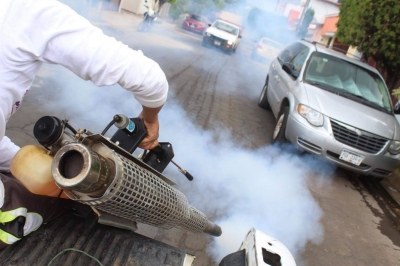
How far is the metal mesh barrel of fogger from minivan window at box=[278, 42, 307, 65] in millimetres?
6157

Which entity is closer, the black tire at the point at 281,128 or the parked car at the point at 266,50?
the black tire at the point at 281,128

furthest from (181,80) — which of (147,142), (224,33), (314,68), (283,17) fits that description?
(283,17)

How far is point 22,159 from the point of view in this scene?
1166mm

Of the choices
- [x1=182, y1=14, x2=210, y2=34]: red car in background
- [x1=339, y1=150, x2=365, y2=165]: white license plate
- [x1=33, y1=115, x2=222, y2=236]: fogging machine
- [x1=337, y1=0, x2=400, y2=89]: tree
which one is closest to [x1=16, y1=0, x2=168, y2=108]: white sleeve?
[x1=33, y1=115, x2=222, y2=236]: fogging machine

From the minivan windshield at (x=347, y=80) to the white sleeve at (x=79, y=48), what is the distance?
16.0 feet

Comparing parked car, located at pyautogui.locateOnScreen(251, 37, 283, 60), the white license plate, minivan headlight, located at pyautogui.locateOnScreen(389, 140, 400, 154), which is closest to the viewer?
the white license plate

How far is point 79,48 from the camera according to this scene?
118 centimetres

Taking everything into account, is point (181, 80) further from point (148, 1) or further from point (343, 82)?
point (148, 1)

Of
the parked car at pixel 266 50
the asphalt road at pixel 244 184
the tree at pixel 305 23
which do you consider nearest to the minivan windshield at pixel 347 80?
the asphalt road at pixel 244 184

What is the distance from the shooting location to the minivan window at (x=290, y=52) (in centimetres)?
688

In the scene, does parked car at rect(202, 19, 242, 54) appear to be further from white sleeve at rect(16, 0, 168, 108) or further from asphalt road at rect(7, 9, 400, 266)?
white sleeve at rect(16, 0, 168, 108)

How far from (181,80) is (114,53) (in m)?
7.11

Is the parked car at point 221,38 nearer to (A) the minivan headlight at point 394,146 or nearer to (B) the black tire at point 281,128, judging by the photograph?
(B) the black tire at point 281,128

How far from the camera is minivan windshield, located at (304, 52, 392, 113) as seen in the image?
568 cm
